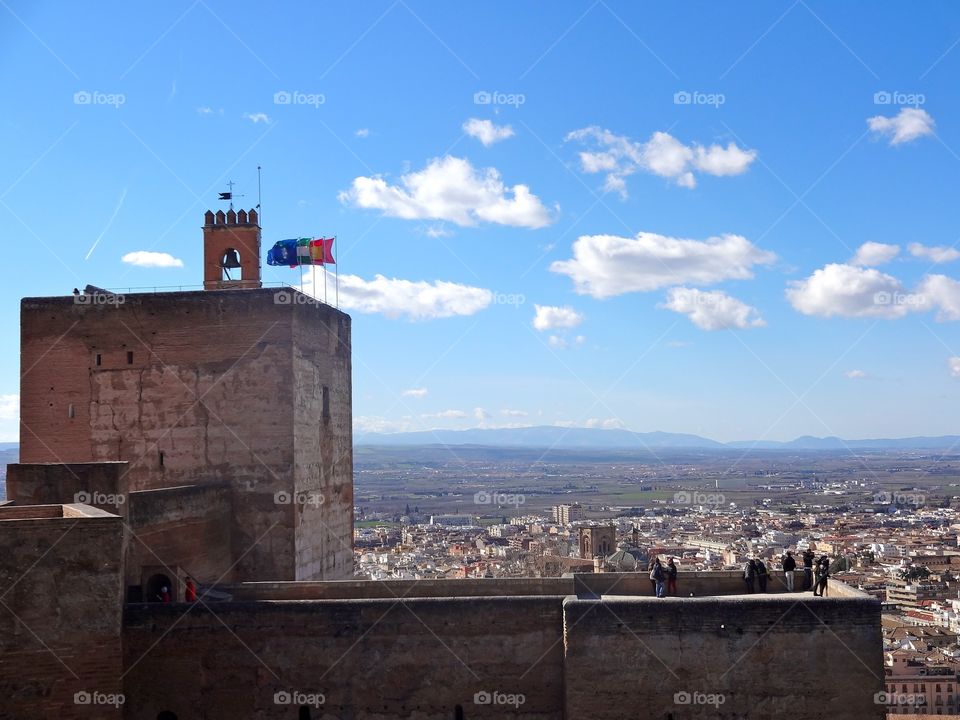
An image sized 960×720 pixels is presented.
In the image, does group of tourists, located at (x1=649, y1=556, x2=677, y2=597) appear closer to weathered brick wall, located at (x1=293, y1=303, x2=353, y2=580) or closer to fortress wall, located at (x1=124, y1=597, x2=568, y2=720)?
fortress wall, located at (x1=124, y1=597, x2=568, y2=720)

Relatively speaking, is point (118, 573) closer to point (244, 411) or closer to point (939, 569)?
point (244, 411)

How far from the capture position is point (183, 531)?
15844mm

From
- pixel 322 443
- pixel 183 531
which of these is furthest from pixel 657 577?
pixel 322 443

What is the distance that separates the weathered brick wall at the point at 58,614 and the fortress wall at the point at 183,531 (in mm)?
1312

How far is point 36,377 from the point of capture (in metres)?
18.6

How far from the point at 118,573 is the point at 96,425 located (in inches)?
259

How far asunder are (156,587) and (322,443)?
489 centimetres

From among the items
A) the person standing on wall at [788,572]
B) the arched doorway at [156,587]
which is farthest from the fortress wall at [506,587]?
the arched doorway at [156,587]

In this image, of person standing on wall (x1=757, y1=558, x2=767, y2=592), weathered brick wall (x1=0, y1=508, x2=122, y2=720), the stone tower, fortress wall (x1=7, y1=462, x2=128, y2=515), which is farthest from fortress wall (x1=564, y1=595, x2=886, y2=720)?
the stone tower

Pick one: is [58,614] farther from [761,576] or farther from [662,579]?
[761,576]

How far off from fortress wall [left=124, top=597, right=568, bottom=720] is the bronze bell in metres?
9.13

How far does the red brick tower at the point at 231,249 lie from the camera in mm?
20531

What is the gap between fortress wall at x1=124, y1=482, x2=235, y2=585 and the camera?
48.1ft

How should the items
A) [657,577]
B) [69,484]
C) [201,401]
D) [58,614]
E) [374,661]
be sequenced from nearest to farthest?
[58,614]
[374,661]
[69,484]
[657,577]
[201,401]
